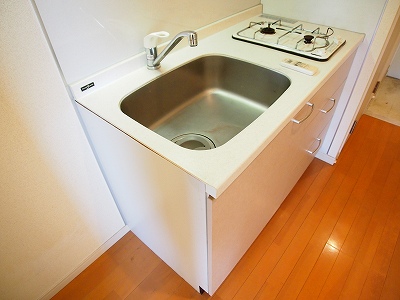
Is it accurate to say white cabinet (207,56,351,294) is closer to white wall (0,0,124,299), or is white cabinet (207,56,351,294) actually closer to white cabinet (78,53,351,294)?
white cabinet (78,53,351,294)

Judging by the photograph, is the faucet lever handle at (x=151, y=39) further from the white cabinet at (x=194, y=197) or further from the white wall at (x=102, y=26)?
the white cabinet at (x=194, y=197)

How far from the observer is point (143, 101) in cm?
106

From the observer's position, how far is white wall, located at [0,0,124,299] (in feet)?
2.52

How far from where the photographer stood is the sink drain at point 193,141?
1.12m

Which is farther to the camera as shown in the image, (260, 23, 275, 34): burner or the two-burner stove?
(260, 23, 275, 34): burner

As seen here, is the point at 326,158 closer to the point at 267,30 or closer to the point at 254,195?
the point at 267,30

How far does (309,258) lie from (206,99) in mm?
1052

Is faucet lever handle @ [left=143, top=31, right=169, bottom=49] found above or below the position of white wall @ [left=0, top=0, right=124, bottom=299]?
above

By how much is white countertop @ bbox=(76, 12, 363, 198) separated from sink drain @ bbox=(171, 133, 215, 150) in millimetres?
286

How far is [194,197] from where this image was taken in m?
0.73

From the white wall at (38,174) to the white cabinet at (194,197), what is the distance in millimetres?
95

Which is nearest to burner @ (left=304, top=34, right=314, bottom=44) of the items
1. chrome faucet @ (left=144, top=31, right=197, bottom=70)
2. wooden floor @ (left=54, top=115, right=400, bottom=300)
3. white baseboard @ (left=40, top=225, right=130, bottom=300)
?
chrome faucet @ (left=144, top=31, right=197, bottom=70)

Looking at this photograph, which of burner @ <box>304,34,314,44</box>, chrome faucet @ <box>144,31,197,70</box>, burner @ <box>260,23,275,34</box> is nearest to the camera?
chrome faucet @ <box>144,31,197,70</box>

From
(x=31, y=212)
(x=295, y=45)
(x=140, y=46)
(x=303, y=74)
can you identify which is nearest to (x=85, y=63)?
(x=140, y=46)
